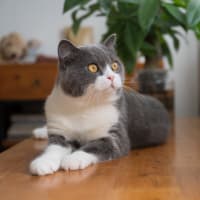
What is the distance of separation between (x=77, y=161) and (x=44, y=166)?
0.08 meters

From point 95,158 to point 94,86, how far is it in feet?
0.61

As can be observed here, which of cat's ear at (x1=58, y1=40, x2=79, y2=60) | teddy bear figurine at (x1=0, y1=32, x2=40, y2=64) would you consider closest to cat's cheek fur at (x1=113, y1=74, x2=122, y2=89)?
cat's ear at (x1=58, y1=40, x2=79, y2=60)

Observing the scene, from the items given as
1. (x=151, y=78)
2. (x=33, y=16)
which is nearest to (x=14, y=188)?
(x=151, y=78)

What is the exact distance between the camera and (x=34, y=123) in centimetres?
212

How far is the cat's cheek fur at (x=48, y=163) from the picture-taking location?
2.57 feet

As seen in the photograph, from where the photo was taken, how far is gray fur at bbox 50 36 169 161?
93cm

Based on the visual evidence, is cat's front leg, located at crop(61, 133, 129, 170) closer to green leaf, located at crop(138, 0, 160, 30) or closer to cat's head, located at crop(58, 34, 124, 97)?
cat's head, located at crop(58, 34, 124, 97)

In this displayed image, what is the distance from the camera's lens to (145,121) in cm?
112

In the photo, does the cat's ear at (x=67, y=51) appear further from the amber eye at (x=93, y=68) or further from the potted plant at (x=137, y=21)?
the potted plant at (x=137, y=21)

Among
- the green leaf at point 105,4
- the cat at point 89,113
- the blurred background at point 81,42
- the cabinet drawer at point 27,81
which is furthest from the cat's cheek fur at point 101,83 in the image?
the cabinet drawer at point 27,81

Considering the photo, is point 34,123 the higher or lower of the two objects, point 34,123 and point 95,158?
the lower

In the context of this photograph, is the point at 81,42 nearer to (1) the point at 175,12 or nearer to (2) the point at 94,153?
(1) the point at 175,12

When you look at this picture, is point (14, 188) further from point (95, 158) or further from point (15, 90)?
point (15, 90)

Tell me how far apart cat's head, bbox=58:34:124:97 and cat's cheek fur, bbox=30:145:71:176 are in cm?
Answer: 16
